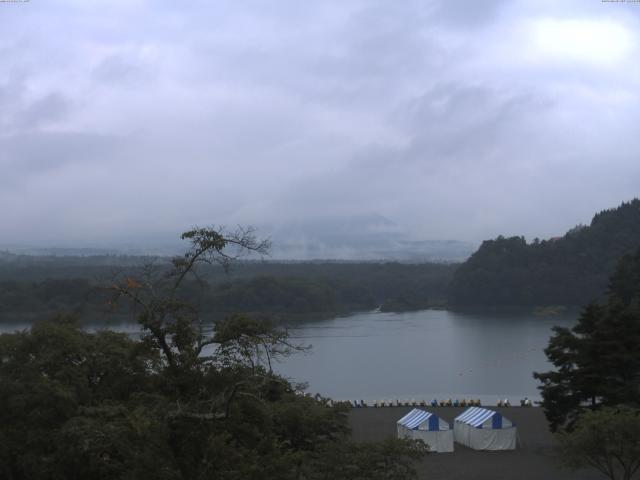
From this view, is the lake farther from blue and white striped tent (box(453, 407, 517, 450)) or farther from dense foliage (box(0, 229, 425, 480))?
dense foliage (box(0, 229, 425, 480))

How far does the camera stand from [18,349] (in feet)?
29.4

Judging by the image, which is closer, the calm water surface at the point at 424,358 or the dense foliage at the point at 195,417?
the dense foliage at the point at 195,417

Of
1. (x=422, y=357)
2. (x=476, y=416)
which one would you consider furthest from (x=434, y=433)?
(x=422, y=357)

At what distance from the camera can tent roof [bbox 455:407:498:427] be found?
13.5 metres

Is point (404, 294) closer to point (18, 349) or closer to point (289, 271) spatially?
point (289, 271)

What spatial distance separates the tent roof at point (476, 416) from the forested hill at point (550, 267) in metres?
42.1

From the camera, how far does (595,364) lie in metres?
12.6

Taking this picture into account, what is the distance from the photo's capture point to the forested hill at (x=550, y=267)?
180 feet

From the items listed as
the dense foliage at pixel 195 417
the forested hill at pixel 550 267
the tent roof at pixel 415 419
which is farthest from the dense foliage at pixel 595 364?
the forested hill at pixel 550 267

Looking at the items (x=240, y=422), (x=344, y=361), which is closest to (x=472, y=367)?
(x=344, y=361)

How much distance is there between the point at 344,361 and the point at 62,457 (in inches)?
957

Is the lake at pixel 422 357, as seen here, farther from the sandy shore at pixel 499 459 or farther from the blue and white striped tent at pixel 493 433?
the blue and white striped tent at pixel 493 433

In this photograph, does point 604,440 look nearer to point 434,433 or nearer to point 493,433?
point 493,433

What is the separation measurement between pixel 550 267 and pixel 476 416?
147ft
